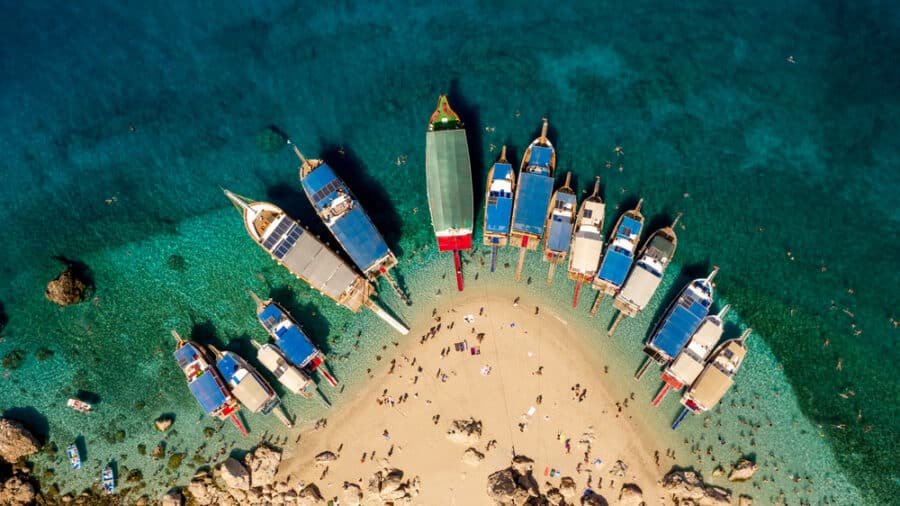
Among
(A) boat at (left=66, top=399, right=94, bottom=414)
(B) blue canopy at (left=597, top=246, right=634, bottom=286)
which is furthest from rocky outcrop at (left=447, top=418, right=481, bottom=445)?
(A) boat at (left=66, top=399, right=94, bottom=414)

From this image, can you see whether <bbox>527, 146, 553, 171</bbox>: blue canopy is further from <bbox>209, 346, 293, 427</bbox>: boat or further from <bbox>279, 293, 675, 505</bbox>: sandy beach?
<bbox>209, 346, 293, 427</bbox>: boat

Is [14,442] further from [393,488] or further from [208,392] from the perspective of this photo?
[393,488]

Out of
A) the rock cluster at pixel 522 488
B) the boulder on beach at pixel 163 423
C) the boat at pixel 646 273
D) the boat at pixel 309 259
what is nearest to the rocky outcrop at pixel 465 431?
the rock cluster at pixel 522 488

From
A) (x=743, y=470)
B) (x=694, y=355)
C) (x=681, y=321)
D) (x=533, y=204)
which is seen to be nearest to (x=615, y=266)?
(x=681, y=321)

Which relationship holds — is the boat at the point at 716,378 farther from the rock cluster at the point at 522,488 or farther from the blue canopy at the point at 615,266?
the rock cluster at the point at 522,488

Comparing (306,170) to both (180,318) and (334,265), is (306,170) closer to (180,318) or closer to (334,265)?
(334,265)

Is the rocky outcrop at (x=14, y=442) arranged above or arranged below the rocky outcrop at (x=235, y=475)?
above
